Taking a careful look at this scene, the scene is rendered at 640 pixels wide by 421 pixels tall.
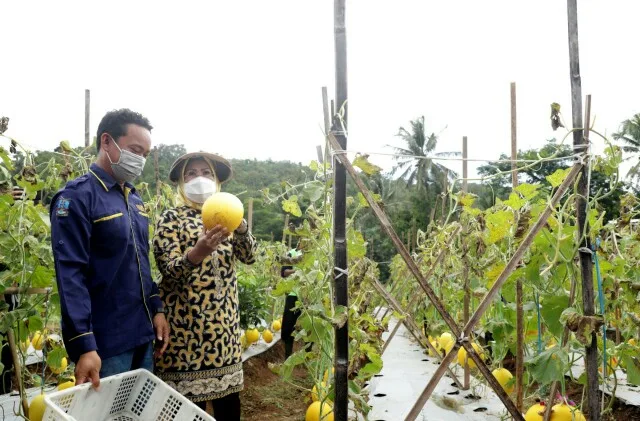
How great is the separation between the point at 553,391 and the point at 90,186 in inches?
91.1

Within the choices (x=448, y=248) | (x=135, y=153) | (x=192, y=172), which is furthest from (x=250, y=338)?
(x=135, y=153)

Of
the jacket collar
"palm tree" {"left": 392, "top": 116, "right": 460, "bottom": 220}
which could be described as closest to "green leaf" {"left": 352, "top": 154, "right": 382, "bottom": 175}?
the jacket collar

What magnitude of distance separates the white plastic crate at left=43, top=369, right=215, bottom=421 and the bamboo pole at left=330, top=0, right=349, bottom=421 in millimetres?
663

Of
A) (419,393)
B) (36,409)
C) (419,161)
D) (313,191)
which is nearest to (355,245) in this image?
(313,191)

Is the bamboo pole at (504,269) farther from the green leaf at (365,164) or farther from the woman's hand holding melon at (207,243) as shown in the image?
the woman's hand holding melon at (207,243)

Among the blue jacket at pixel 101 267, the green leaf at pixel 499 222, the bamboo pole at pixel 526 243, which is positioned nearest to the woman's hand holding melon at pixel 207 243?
the blue jacket at pixel 101 267

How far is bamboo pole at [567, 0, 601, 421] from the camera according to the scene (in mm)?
2213

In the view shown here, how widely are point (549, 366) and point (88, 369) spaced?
74.2 inches

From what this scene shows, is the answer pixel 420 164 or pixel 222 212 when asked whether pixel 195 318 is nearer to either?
pixel 222 212

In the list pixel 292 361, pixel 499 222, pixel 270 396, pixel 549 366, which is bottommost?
pixel 270 396

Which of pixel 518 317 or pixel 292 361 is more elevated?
pixel 518 317

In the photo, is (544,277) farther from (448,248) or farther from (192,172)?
(448,248)

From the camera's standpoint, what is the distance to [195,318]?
2484 mm

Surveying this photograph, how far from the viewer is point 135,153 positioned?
2.29 metres
